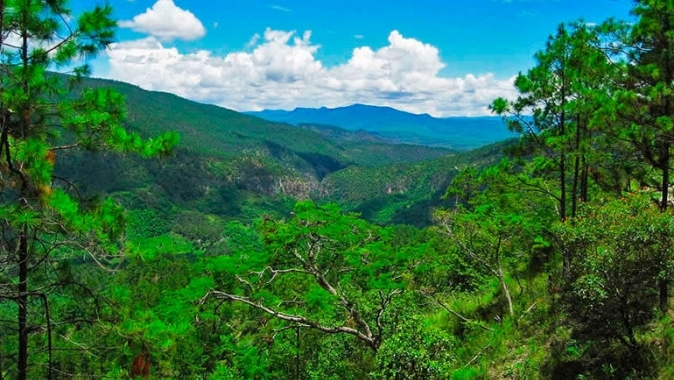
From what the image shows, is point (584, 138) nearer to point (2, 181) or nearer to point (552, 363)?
point (552, 363)

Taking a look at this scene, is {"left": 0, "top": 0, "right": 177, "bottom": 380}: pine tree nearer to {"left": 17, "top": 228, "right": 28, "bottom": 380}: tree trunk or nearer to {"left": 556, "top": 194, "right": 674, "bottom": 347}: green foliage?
{"left": 17, "top": 228, "right": 28, "bottom": 380}: tree trunk

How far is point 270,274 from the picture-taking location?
1234cm

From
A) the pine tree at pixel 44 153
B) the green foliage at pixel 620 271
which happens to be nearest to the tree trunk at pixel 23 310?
the pine tree at pixel 44 153

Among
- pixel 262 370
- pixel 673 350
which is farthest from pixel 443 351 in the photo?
pixel 262 370

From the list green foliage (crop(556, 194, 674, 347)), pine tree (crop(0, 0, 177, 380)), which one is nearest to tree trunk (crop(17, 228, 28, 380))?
pine tree (crop(0, 0, 177, 380))

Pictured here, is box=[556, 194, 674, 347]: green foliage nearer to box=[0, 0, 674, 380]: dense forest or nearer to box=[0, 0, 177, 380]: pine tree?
box=[0, 0, 674, 380]: dense forest

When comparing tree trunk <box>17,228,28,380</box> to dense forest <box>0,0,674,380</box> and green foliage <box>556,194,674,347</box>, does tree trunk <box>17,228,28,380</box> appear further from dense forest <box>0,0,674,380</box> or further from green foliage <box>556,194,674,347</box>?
green foliage <box>556,194,674,347</box>

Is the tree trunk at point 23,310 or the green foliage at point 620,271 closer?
the tree trunk at point 23,310

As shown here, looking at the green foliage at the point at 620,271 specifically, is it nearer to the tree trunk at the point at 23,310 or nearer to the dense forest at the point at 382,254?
the dense forest at the point at 382,254

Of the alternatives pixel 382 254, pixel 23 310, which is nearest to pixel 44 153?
pixel 23 310

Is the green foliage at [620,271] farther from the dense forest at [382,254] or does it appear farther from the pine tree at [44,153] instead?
the pine tree at [44,153]

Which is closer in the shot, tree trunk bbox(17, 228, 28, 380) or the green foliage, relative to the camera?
tree trunk bbox(17, 228, 28, 380)

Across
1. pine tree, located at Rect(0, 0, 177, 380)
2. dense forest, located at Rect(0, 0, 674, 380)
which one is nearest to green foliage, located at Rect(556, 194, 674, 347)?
dense forest, located at Rect(0, 0, 674, 380)

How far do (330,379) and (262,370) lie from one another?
173cm
